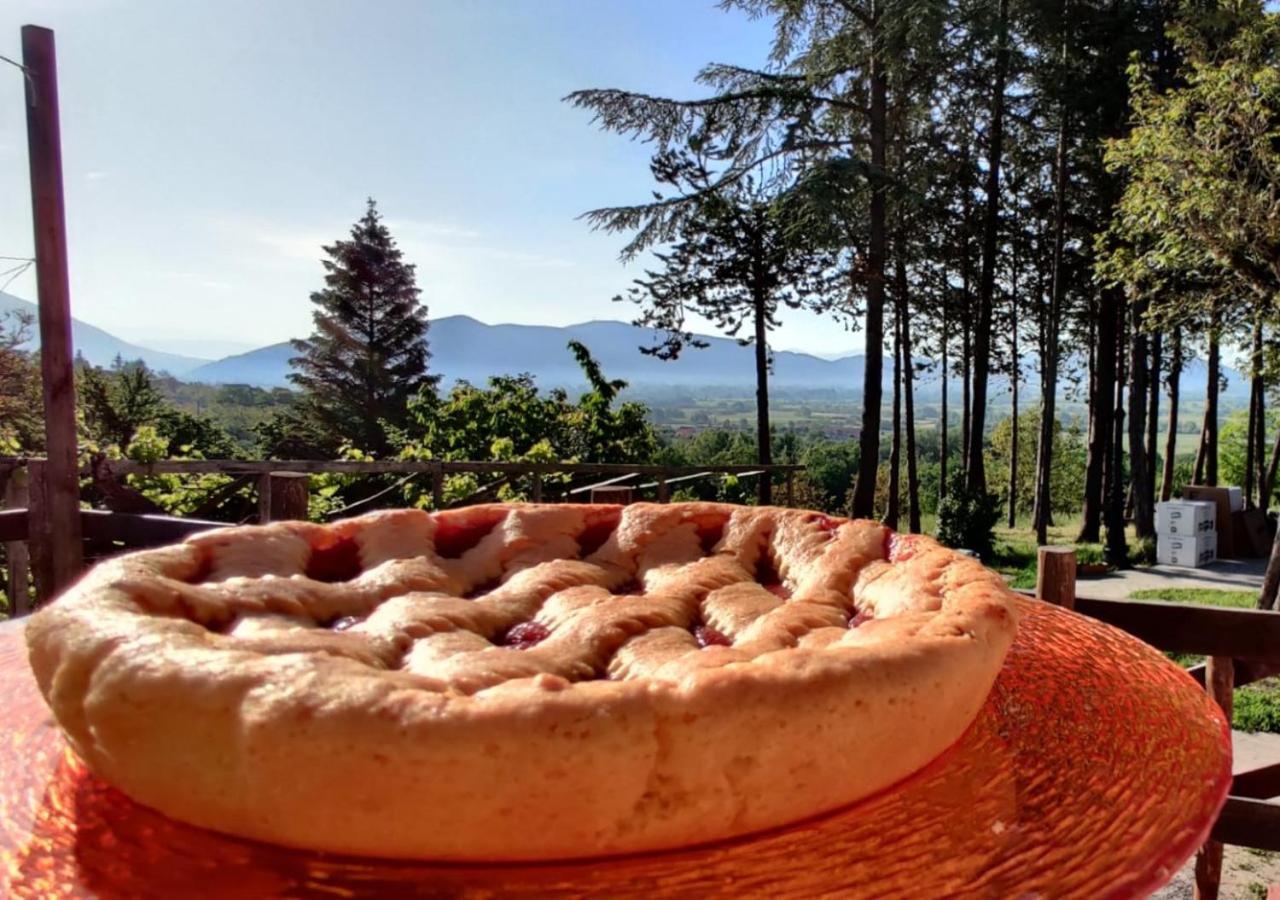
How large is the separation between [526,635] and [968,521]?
15498 millimetres

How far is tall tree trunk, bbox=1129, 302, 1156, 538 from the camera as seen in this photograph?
15.1 metres

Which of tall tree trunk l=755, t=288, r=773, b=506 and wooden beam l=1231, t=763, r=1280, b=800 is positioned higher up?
tall tree trunk l=755, t=288, r=773, b=506

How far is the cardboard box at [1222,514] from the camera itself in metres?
15.0

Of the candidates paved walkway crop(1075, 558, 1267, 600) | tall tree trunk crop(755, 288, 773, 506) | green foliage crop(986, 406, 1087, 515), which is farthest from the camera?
green foliage crop(986, 406, 1087, 515)

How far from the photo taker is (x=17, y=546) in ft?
11.6

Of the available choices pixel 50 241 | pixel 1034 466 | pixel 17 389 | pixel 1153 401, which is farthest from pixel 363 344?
pixel 50 241

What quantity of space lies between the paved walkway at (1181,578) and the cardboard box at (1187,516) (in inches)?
25.3

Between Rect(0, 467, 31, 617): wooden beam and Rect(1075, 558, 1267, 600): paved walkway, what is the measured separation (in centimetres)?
1215

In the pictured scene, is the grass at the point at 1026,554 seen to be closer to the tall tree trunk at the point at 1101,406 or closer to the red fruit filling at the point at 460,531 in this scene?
the tall tree trunk at the point at 1101,406

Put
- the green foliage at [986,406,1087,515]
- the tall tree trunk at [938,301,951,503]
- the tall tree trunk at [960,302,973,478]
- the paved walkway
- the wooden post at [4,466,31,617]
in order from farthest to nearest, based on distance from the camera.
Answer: the green foliage at [986,406,1087,515] → the tall tree trunk at [960,302,973,478] → the tall tree trunk at [938,301,951,503] → the paved walkway → the wooden post at [4,466,31,617]

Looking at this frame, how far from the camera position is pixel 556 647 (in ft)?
2.44

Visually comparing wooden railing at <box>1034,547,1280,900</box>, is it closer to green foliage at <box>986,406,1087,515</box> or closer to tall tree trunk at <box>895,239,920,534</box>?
tall tree trunk at <box>895,239,920,534</box>

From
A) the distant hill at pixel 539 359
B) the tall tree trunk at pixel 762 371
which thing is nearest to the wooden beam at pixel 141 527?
the tall tree trunk at pixel 762 371

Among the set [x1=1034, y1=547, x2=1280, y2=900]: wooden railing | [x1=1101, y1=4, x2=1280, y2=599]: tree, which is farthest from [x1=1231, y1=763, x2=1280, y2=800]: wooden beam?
[x1=1101, y1=4, x2=1280, y2=599]: tree
